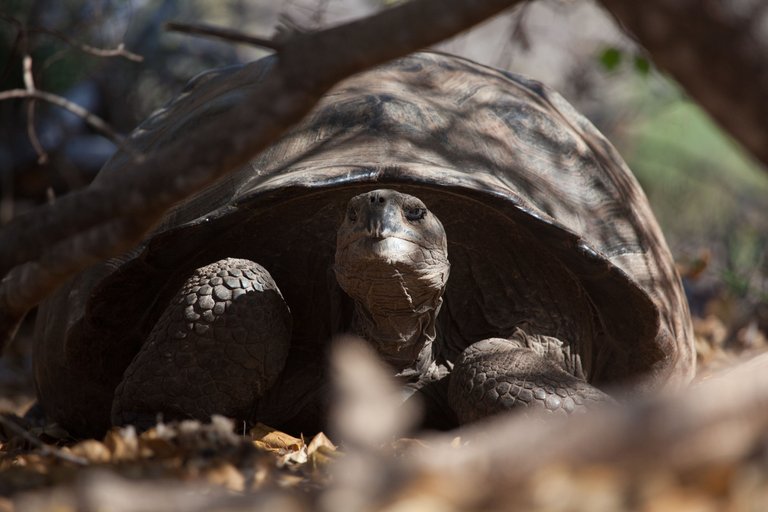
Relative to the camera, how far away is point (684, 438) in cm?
137

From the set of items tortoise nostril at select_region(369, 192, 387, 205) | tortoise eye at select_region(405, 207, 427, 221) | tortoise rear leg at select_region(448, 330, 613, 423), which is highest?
tortoise nostril at select_region(369, 192, 387, 205)

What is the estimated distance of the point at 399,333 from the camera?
11.4ft

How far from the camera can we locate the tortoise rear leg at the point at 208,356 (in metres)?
3.29

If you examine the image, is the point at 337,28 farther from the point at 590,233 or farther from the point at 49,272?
the point at 590,233

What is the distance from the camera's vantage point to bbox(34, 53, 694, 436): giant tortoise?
3.27 m

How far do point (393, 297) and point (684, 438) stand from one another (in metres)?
1.99

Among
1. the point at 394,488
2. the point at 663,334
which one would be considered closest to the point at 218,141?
the point at 394,488

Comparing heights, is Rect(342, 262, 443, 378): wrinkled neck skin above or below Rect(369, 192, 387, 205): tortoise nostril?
below

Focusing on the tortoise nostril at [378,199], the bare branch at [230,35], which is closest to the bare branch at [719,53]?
the bare branch at [230,35]

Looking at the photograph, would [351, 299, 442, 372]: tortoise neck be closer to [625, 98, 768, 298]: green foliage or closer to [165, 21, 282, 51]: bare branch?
[165, 21, 282, 51]: bare branch

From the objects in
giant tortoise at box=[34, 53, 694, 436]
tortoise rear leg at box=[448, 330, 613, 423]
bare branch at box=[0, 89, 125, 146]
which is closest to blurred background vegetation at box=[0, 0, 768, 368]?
bare branch at box=[0, 89, 125, 146]

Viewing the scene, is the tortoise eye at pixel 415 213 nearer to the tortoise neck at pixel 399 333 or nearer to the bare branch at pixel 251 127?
the tortoise neck at pixel 399 333

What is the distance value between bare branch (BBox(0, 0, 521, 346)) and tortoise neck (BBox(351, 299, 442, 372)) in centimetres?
140

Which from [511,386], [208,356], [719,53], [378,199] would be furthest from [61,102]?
[719,53]
